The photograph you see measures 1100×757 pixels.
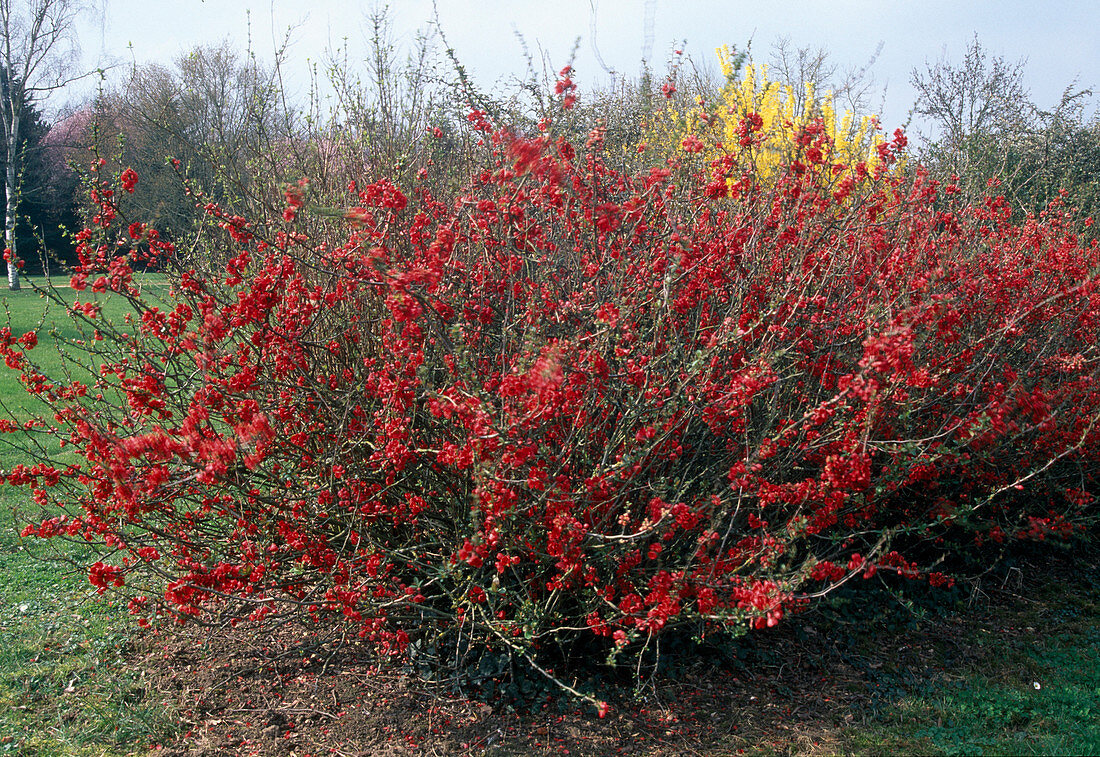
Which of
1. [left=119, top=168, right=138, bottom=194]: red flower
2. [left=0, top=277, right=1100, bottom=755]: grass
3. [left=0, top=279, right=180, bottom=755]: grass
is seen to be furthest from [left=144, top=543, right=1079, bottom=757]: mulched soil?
[left=119, top=168, right=138, bottom=194]: red flower

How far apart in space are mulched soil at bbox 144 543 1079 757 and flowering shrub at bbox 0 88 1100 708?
29 cm

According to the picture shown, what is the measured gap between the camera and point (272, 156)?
5.36 meters

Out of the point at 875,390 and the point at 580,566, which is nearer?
the point at 875,390

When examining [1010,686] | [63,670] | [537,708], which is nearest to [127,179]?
[63,670]

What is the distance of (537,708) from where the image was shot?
3500 millimetres

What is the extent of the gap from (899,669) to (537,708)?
1.80m

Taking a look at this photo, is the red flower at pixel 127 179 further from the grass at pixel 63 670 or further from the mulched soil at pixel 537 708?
the mulched soil at pixel 537 708

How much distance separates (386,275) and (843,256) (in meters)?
2.60

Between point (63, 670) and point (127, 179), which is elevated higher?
point (127, 179)

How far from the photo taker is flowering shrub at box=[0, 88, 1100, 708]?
114 inches

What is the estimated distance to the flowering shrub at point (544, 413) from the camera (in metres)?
2.91

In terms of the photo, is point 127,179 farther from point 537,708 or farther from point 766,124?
point 766,124

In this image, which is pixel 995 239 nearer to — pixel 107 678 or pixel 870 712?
pixel 870 712

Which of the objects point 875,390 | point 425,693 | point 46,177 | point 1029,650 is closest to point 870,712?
point 1029,650
